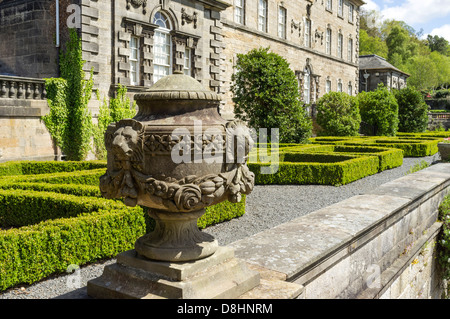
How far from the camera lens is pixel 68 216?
5742 millimetres

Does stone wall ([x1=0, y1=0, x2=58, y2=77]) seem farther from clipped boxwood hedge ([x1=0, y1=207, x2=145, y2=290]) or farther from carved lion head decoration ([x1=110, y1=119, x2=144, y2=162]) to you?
carved lion head decoration ([x1=110, y1=119, x2=144, y2=162])

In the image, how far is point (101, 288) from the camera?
8.43ft

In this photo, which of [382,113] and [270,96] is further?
[382,113]

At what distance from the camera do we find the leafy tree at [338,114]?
23770mm

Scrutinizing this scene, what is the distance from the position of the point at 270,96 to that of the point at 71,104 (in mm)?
7448

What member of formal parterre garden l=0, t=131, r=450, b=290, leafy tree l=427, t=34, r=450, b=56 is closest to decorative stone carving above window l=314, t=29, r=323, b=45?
formal parterre garden l=0, t=131, r=450, b=290

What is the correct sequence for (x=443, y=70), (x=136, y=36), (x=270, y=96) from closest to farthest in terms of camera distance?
1. (x=136, y=36)
2. (x=270, y=96)
3. (x=443, y=70)

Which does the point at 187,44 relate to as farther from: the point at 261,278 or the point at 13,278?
the point at 261,278

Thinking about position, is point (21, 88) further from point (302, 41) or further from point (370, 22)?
point (370, 22)

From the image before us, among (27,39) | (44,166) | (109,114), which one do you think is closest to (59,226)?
(44,166)

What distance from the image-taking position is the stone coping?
3.12 metres

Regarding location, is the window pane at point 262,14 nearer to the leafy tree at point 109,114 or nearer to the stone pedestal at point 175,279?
the leafy tree at point 109,114

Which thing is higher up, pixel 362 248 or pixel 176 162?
pixel 176 162

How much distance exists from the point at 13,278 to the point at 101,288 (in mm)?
2271
